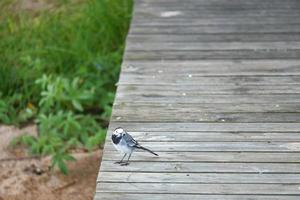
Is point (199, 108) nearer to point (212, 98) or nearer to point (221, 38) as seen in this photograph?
point (212, 98)

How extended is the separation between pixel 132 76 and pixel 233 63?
0.68m

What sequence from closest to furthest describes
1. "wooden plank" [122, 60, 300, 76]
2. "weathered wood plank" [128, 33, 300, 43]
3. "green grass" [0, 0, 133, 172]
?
1. "wooden plank" [122, 60, 300, 76]
2. "weathered wood plank" [128, 33, 300, 43]
3. "green grass" [0, 0, 133, 172]

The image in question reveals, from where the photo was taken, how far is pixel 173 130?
367 centimetres

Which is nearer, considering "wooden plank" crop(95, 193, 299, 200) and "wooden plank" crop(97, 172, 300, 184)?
"wooden plank" crop(95, 193, 299, 200)

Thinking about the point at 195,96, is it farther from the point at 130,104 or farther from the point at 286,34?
the point at 286,34

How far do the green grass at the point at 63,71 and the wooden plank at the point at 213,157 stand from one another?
1.36 metres

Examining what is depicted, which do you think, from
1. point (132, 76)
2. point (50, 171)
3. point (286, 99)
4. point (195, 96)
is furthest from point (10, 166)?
point (286, 99)

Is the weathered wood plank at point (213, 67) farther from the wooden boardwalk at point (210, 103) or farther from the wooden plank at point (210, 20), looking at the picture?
the wooden plank at point (210, 20)

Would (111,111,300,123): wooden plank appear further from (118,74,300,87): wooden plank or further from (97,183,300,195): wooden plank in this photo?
(97,183,300,195): wooden plank

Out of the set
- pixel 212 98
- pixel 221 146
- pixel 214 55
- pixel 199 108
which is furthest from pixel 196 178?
pixel 214 55

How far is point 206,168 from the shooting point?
326 centimetres

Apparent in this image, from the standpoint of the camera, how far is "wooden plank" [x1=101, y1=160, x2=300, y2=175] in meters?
3.23

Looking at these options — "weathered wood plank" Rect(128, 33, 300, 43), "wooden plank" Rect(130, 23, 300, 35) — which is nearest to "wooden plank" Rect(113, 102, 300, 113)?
"weathered wood plank" Rect(128, 33, 300, 43)

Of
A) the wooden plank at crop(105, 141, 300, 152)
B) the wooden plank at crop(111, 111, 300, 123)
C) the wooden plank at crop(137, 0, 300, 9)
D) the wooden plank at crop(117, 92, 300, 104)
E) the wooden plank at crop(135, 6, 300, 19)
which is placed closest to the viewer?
the wooden plank at crop(105, 141, 300, 152)
